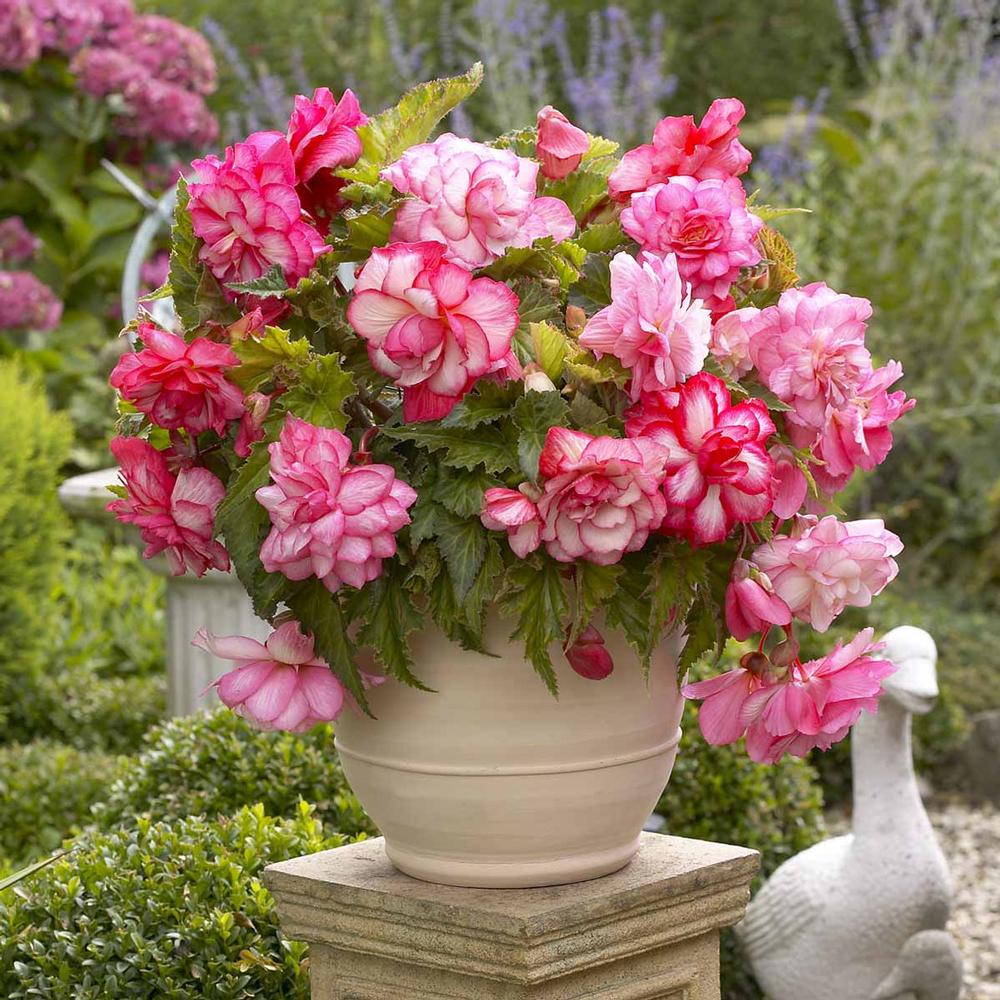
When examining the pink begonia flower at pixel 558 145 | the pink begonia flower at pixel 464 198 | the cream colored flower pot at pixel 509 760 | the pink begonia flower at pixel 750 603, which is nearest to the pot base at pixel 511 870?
the cream colored flower pot at pixel 509 760

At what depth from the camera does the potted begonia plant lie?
146cm

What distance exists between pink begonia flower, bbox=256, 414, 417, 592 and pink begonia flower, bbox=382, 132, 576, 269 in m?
0.23

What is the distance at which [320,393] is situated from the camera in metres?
1.50

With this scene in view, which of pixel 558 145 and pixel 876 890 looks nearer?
pixel 558 145

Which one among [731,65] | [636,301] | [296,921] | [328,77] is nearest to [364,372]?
[636,301]

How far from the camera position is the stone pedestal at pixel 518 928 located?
1.63m

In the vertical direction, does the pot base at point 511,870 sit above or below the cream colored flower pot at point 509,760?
below

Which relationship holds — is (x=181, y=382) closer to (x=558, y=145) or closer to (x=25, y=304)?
(x=558, y=145)

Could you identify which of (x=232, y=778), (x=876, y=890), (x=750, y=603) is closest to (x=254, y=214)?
(x=750, y=603)

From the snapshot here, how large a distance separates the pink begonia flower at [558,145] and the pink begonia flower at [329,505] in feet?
1.41

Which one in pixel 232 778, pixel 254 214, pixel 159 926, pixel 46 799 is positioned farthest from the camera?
pixel 46 799

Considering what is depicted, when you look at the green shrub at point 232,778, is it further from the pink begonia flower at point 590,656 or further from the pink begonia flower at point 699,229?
the pink begonia flower at point 699,229

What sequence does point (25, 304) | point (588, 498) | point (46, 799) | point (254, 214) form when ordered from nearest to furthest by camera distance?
1. point (588, 498)
2. point (254, 214)
3. point (46, 799)
4. point (25, 304)

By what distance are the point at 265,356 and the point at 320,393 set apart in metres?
0.07
